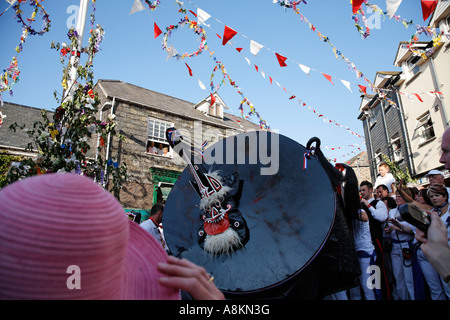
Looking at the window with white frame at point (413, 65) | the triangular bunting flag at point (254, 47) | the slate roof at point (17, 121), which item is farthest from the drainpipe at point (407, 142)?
the slate roof at point (17, 121)

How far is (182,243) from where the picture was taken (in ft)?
5.29

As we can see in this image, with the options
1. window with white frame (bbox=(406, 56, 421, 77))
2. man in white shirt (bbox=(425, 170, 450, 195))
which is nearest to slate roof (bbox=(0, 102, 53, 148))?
man in white shirt (bbox=(425, 170, 450, 195))

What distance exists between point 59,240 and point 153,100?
13001 millimetres

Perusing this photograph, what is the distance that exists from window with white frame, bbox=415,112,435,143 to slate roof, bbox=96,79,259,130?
743 centimetres

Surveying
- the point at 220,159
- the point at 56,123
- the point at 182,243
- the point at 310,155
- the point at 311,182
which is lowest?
the point at 182,243

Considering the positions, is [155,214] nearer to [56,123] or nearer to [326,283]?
[56,123]

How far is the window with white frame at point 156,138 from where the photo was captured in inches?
444

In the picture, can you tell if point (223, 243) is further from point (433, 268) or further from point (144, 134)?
point (144, 134)

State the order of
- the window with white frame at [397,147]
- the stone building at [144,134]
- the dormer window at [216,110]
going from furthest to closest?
the dormer window at [216,110] → the window with white frame at [397,147] → the stone building at [144,134]

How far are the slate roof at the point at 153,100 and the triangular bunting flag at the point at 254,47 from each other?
5.80m

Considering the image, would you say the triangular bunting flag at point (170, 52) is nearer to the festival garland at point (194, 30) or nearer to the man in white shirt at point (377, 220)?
the festival garland at point (194, 30)

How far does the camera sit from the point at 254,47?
448cm
